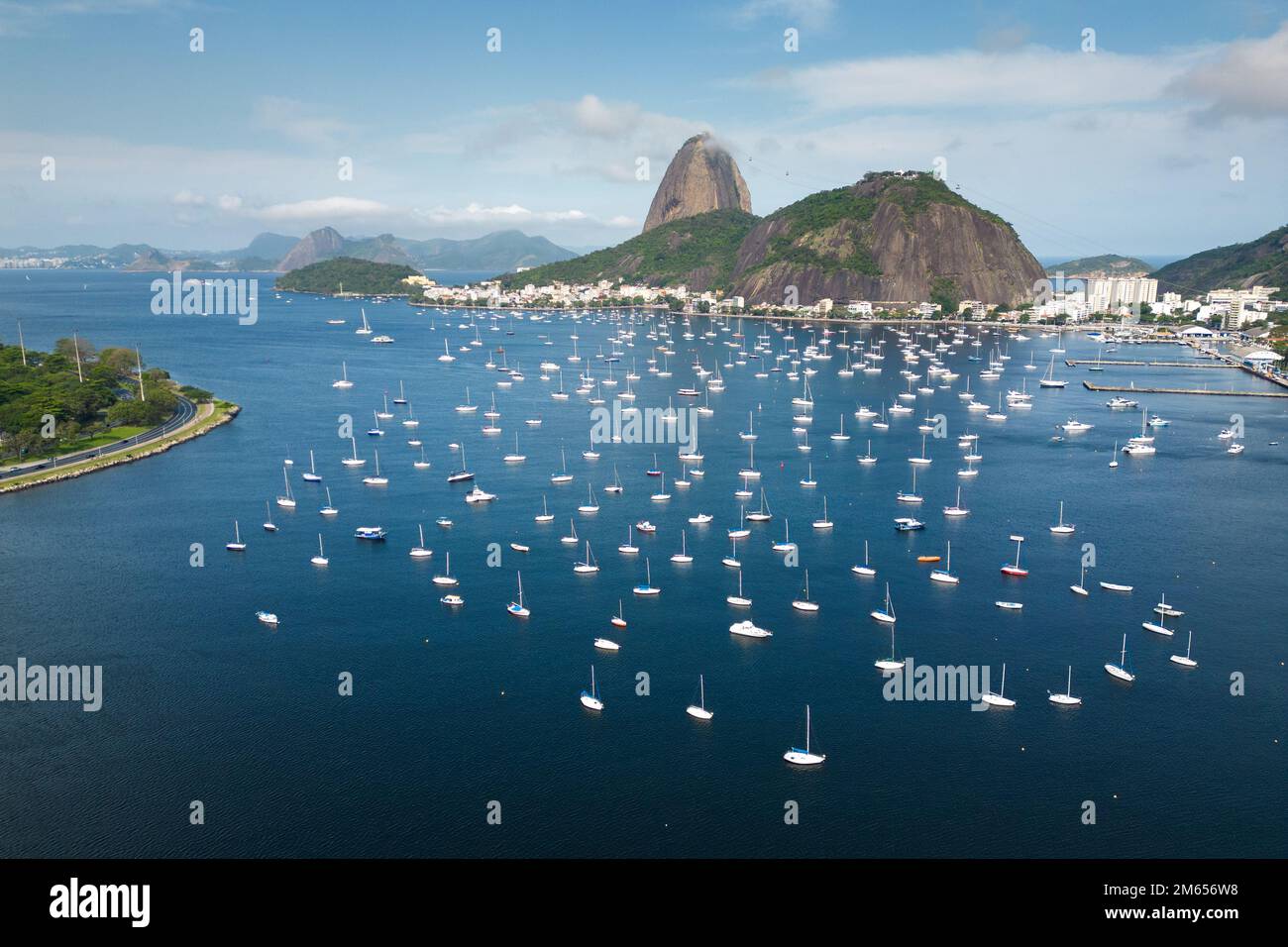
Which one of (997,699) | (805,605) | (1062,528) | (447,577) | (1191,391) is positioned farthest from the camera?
(1191,391)

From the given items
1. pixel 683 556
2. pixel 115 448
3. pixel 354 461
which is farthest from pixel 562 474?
pixel 115 448

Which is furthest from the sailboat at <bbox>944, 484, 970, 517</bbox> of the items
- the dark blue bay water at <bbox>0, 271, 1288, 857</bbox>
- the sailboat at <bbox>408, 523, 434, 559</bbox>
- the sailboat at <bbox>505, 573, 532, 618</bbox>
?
the sailboat at <bbox>408, 523, 434, 559</bbox>

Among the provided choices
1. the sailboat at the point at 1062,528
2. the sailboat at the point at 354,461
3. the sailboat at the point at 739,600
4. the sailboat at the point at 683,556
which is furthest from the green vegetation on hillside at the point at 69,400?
the sailboat at the point at 1062,528

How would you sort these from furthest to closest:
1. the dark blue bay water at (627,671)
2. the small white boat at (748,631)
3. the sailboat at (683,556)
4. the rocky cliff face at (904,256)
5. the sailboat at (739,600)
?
1. the rocky cliff face at (904,256)
2. the sailboat at (683,556)
3. the sailboat at (739,600)
4. the small white boat at (748,631)
5. the dark blue bay water at (627,671)

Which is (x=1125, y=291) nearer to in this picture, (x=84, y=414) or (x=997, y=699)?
(x=997, y=699)

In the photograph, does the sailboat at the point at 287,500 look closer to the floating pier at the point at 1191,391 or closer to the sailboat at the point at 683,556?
the sailboat at the point at 683,556

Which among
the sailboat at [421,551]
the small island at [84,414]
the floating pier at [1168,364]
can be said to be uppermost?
the floating pier at [1168,364]

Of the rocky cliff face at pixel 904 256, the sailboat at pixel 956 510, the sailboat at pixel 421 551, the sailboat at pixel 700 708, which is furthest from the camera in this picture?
the rocky cliff face at pixel 904 256
